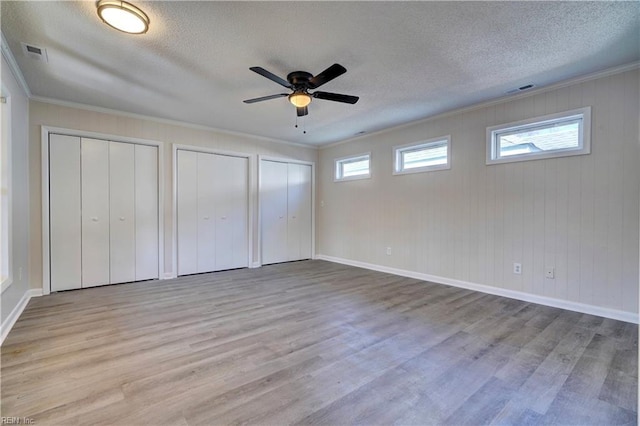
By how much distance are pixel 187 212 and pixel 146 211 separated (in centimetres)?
60

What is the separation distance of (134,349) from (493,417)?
2517 millimetres

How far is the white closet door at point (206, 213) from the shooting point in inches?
196

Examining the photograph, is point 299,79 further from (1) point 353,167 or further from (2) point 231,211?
(1) point 353,167

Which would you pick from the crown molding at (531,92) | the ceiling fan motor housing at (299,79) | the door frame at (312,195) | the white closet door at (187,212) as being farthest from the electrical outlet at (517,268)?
the white closet door at (187,212)

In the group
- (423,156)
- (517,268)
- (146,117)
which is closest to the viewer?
(517,268)

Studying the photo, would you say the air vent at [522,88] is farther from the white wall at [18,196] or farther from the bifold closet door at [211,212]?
the white wall at [18,196]

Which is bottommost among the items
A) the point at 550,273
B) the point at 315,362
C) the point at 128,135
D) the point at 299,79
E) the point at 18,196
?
the point at 315,362

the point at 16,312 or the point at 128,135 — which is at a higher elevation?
the point at 128,135

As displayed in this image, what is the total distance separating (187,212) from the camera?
484cm

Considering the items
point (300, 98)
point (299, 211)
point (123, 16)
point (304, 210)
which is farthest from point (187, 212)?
point (123, 16)

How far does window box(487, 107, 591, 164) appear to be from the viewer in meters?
3.13

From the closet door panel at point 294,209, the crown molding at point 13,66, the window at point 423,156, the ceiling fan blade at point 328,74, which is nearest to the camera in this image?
the ceiling fan blade at point 328,74

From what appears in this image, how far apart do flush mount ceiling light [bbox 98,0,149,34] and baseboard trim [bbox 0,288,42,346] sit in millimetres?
2657

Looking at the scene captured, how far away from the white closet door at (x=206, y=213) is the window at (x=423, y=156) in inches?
128
